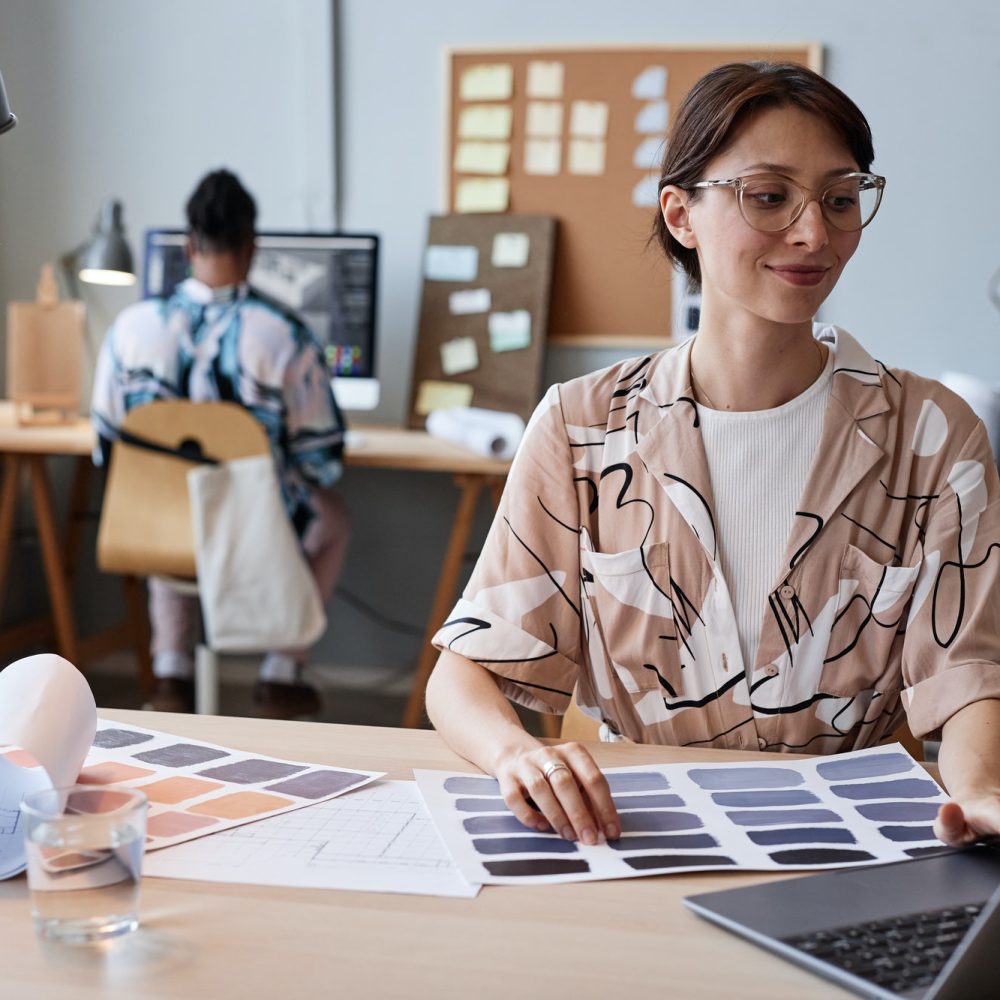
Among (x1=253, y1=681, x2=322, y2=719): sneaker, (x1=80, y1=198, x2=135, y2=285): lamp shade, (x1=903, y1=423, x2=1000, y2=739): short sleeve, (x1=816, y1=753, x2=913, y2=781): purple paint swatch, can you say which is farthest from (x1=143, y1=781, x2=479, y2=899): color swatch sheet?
(x1=80, y1=198, x2=135, y2=285): lamp shade

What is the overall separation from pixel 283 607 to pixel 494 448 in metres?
0.68

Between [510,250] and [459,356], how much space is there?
12.7 inches

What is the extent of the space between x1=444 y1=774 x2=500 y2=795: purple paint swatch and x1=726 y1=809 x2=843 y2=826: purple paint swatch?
0.18 m

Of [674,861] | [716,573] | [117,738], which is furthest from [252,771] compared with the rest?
[716,573]

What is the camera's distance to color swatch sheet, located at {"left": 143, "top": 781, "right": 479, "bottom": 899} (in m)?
0.81

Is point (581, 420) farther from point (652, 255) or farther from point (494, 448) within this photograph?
point (494, 448)

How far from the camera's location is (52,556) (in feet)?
10.5

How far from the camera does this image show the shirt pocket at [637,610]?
1.24 m

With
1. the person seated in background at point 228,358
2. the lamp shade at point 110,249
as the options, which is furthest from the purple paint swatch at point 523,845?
the lamp shade at point 110,249

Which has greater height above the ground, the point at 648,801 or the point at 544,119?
the point at 544,119

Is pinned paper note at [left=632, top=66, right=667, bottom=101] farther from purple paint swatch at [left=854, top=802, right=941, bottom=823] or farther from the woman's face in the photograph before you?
purple paint swatch at [left=854, top=802, right=941, bottom=823]

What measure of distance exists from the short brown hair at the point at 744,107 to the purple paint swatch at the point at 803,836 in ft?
2.13

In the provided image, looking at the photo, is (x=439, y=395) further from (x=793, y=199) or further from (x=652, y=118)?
(x=793, y=199)

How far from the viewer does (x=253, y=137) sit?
3588mm
